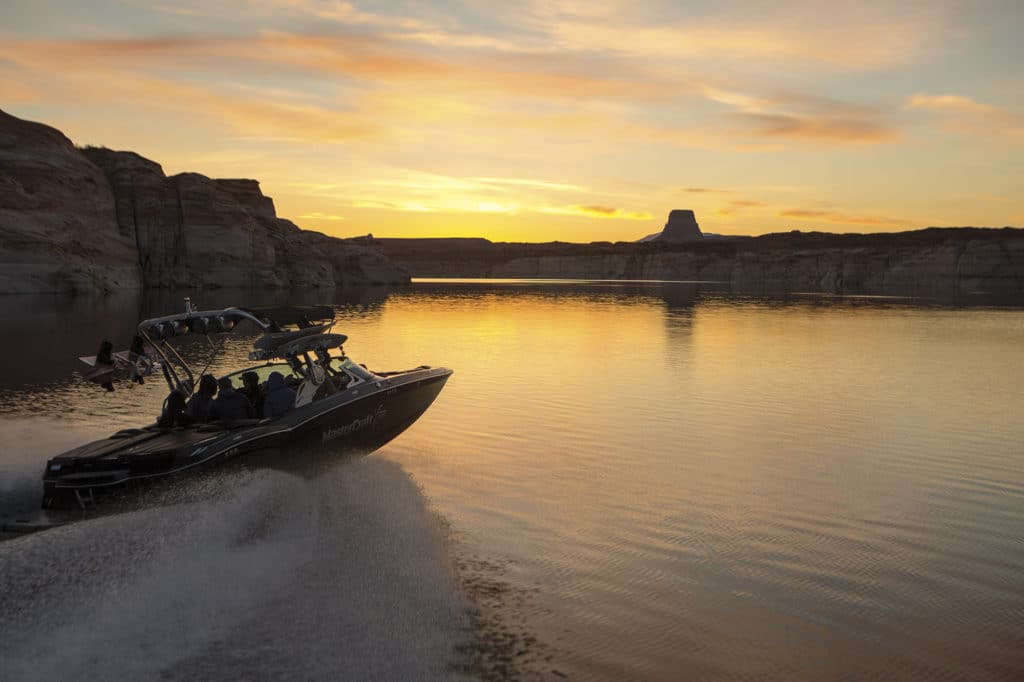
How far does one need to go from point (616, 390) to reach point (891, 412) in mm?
6447

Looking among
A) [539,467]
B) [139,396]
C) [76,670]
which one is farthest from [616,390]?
[76,670]

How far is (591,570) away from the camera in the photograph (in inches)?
347

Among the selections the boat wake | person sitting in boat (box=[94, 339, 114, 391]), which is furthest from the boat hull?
person sitting in boat (box=[94, 339, 114, 391])

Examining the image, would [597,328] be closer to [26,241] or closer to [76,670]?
[76,670]

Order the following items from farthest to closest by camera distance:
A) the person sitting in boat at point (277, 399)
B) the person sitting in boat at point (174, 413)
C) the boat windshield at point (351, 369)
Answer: the boat windshield at point (351, 369)
the person sitting in boat at point (277, 399)
the person sitting in boat at point (174, 413)

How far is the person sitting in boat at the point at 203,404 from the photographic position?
11.6 meters

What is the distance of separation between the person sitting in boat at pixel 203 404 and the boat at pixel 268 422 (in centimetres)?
14

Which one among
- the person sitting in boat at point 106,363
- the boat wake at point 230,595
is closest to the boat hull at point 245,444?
the boat wake at point 230,595

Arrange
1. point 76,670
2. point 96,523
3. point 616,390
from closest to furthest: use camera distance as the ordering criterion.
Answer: point 76,670 < point 96,523 < point 616,390

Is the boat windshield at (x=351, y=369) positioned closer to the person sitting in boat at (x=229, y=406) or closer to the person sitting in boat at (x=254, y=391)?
the person sitting in boat at (x=254, y=391)

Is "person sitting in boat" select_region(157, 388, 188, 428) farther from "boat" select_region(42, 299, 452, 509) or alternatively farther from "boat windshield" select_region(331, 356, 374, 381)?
"boat windshield" select_region(331, 356, 374, 381)

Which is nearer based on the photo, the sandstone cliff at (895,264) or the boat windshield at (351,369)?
the boat windshield at (351,369)

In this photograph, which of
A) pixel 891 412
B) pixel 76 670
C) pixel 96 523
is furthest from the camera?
pixel 891 412

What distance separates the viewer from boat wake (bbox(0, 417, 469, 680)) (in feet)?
20.6
